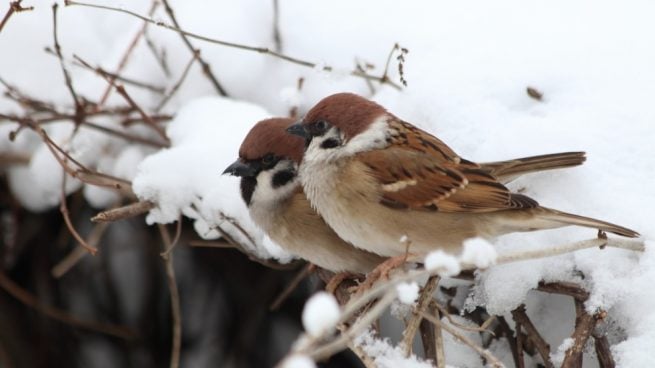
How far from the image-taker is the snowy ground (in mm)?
1958

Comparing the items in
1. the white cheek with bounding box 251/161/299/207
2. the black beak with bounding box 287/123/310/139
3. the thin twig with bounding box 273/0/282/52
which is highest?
the thin twig with bounding box 273/0/282/52

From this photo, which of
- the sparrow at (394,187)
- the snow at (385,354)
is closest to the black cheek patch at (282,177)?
the sparrow at (394,187)

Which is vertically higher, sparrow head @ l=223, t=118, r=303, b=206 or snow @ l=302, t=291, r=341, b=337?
sparrow head @ l=223, t=118, r=303, b=206

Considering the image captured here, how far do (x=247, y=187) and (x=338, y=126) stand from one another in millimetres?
355

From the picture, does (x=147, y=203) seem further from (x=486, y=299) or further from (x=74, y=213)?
(x=486, y=299)

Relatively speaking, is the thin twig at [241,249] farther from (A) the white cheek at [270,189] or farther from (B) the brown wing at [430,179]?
(B) the brown wing at [430,179]

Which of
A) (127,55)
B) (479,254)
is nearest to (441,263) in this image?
(479,254)

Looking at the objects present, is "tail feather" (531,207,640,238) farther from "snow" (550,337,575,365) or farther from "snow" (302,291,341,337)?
"snow" (302,291,341,337)

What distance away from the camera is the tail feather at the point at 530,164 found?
200 centimetres

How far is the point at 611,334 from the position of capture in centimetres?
185

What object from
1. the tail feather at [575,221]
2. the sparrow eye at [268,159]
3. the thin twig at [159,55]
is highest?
the thin twig at [159,55]

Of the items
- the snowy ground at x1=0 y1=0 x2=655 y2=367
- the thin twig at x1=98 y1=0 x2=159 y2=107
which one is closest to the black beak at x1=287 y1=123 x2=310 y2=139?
the snowy ground at x1=0 y1=0 x2=655 y2=367

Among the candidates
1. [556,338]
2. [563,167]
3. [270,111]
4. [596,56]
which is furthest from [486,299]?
[270,111]

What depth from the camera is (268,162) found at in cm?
227
